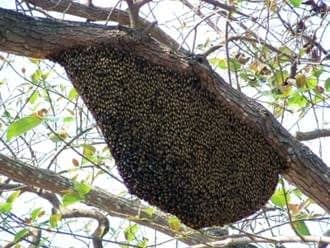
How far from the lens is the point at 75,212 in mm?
3365

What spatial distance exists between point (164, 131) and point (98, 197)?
1015 mm

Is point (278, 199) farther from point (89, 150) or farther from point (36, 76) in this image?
point (36, 76)

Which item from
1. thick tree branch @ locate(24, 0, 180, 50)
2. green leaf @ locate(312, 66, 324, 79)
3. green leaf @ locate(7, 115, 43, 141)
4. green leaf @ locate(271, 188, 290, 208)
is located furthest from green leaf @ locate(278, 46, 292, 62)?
green leaf @ locate(7, 115, 43, 141)

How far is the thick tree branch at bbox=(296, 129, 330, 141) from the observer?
8.88ft

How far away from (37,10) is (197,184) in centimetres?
96

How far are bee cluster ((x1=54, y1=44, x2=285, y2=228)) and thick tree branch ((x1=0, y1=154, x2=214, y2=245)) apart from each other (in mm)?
672

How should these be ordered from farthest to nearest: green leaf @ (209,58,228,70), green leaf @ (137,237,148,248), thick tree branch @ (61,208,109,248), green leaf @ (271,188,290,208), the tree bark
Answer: thick tree branch @ (61,208,109,248) < green leaf @ (137,237,148,248) < green leaf @ (209,58,228,70) < green leaf @ (271,188,290,208) < the tree bark

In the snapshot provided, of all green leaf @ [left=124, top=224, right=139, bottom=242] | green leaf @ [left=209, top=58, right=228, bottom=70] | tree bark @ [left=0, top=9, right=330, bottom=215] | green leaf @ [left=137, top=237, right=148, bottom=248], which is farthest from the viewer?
green leaf @ [left=124, top=224, right=139, bottom=242]

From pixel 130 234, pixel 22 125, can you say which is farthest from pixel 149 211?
pixel 22 125

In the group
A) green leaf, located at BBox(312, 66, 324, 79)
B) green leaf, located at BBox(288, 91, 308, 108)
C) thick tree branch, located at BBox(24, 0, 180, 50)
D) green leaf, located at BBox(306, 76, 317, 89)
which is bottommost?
green leaf, located at BBox(288, 91, 308, 108)

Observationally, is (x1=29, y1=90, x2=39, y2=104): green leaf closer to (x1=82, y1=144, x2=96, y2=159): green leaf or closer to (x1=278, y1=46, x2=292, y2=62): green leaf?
(x1=82, y1=144, x2=96, y2=159): green leaf

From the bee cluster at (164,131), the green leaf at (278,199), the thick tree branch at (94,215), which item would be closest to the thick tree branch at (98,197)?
the thick tree branch at (94,215)

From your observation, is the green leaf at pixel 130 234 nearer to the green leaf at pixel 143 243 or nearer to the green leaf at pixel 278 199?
the green leaf at pixel 143 243

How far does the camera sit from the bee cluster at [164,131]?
6.53 feet
